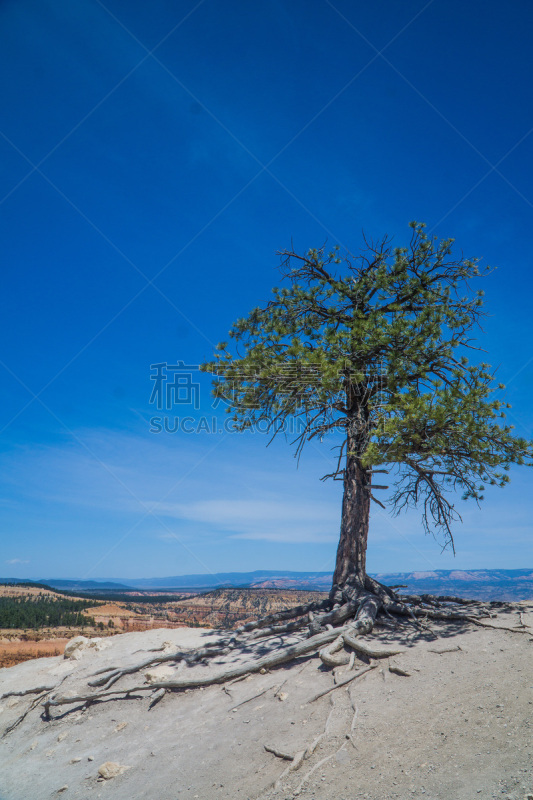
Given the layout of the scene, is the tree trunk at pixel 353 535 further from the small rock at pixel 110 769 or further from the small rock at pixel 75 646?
the small rock at pixel 75 646

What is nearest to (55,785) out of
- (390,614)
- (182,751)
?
(182,751)

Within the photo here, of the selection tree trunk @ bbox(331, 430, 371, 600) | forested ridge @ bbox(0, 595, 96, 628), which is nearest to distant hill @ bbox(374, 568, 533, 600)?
tree trunk @ bbox(331, 430, 371, 600)

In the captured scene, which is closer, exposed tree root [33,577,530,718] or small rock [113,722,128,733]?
small rock [113,722,128,733]

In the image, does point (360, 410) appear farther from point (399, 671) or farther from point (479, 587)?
point (479, 587)

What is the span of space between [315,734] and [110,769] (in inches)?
125

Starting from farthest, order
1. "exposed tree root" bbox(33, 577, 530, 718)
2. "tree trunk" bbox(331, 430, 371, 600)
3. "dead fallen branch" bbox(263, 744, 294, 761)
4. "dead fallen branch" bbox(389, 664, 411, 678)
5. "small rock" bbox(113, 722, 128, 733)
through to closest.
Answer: "tree trunk" bbox(331, 430, 371, 600)
"exposed tree root" bbox(33, 577, 530, 718)
"small rock" bbox(113, 722, 128, 733)
"dead fallen branch" bbox(389, 664, 411, 678)
"dead fallen branch" bbox(263, 744, 294, 761)

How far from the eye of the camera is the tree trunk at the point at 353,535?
11398 millimetres

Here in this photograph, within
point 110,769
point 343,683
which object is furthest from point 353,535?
point 110,769

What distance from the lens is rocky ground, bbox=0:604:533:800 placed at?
16.0 feet

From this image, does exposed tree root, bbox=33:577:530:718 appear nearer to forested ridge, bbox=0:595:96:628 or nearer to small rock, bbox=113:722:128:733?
small rock, bbox=113:722:128:733

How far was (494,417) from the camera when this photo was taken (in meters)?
9.93

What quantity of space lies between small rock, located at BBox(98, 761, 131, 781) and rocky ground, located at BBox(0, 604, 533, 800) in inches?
0.8

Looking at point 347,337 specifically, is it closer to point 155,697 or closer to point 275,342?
point 275,342

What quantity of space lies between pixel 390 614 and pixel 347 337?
6944mm
